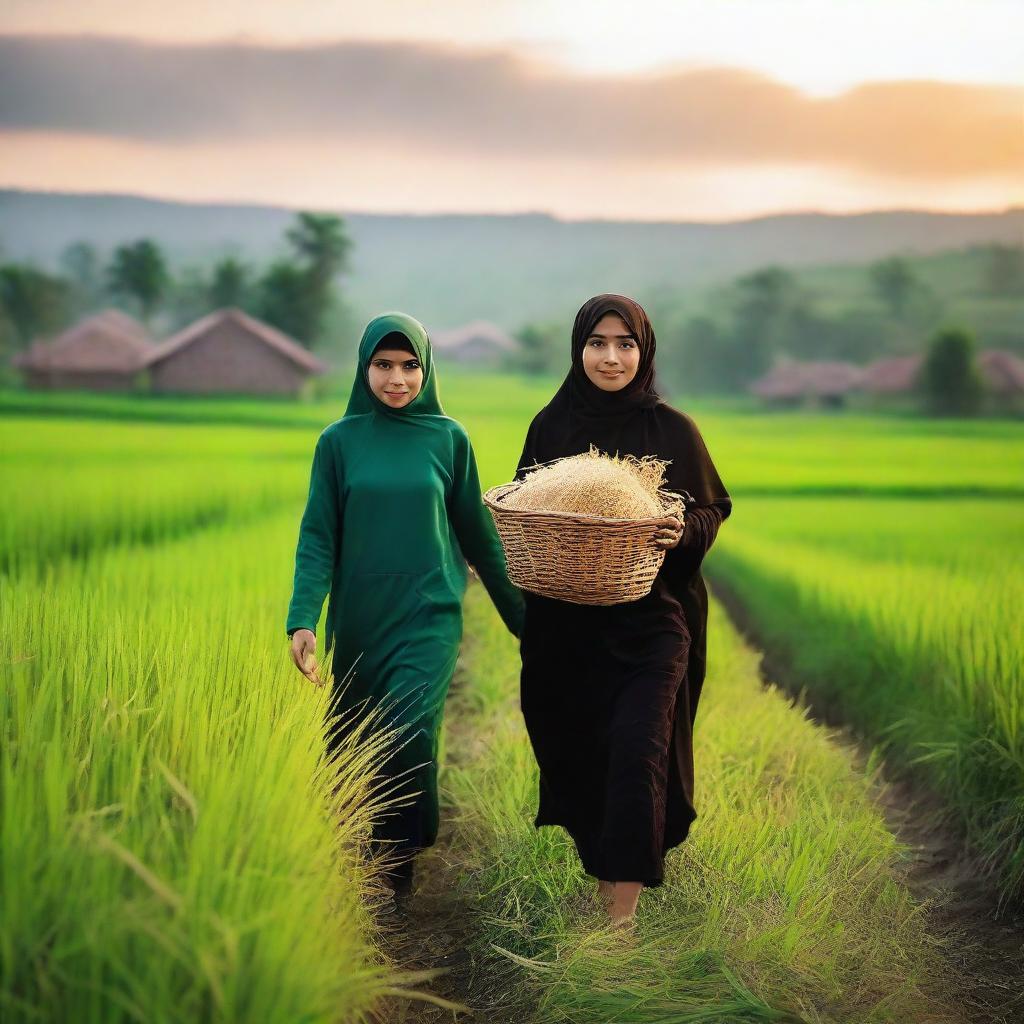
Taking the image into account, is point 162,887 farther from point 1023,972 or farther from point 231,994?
point 1023,972

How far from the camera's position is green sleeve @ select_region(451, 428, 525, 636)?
376 centimetres

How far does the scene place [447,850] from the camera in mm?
4098

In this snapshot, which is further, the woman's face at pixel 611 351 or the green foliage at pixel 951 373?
the green foliage at pixel 951 373

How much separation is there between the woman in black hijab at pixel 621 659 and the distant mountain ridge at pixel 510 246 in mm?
63441

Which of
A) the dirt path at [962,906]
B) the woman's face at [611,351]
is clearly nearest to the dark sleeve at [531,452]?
the woman's face at [611,351]

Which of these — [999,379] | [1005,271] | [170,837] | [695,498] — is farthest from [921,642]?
[1005,271]

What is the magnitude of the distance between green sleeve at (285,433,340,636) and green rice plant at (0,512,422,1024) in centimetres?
21

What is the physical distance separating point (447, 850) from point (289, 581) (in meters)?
2.16

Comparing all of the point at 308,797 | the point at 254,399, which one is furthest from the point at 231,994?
the point at 254,399

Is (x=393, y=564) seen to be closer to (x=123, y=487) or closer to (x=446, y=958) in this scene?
(x=446, y=958)

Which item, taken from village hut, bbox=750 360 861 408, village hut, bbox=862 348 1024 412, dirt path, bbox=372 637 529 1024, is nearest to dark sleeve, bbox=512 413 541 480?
dirt path, bbox=372 637 529 1024

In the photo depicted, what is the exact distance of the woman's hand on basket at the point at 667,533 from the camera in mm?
2863

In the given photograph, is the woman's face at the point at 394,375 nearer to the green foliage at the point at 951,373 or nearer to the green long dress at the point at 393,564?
the green long dress at the point at 393,564

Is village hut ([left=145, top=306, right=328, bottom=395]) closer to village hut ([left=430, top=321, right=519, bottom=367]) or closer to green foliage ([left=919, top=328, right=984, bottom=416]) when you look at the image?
green foliage ([left=919, top=328, right=984, bottom=416])
